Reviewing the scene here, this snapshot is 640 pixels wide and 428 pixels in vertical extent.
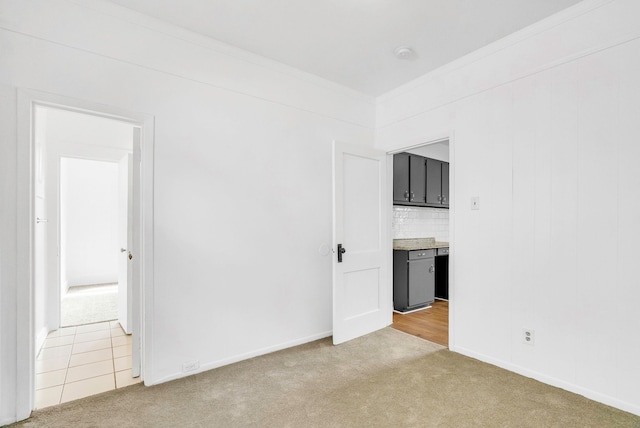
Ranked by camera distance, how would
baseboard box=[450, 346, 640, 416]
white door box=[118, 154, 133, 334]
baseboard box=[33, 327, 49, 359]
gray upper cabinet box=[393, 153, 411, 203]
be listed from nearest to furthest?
baseboard box=[450, 346, 640, 416] < baseboard box=[33, 327, 49, 359] < white door box=[118, 154, 133, 334] < gray upper cabinet box=[393, 153, 411, 203]

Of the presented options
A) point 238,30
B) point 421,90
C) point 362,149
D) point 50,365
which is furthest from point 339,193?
point 50,365

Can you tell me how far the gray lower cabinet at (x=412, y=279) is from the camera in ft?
14.0

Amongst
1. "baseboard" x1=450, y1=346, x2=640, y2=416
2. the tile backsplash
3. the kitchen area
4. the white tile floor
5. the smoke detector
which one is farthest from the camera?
the tile backsplash

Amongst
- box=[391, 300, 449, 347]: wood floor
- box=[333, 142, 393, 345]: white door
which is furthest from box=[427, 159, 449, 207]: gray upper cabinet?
box=[391, 300, 449, 347]: wood floor

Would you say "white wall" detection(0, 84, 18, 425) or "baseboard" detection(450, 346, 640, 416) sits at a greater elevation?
"white wall" detection(0, 84, 18, 425)


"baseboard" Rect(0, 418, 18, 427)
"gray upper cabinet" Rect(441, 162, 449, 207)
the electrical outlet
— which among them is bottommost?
"baseboard" Rect(0, 418, 18, 427)

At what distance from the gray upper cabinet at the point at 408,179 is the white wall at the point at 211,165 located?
4.63 ft

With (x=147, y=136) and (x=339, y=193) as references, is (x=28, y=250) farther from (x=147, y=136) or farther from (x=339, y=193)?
(x=339, y=193)

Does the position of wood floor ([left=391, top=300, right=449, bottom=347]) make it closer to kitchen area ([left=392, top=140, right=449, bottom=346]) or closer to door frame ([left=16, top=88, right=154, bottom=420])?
kitchen area ([left=392, top=140, right=449, bottom=346])

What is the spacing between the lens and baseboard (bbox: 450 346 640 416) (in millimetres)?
2020

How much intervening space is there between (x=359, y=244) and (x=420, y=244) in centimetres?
165

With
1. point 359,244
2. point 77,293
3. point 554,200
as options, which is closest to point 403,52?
point 554,200

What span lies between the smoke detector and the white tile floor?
3.44 m

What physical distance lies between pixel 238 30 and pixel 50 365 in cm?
322
